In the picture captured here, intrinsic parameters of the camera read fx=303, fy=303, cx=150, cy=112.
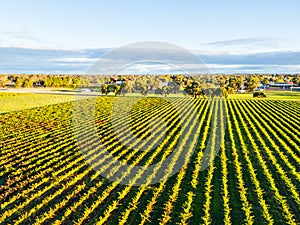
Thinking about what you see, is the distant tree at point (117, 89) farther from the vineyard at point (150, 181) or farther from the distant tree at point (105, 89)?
the vineyard at point (150, 181)

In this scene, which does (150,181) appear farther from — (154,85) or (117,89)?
(154,85)

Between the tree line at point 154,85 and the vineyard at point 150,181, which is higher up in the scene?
the tree line at point 154,85

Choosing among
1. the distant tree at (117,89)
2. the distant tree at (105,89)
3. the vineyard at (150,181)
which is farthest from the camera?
the distant tree at (105,89)

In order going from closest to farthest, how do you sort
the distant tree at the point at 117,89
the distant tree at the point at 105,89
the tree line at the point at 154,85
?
the tree line at the point at 154,85 → the distant tree at the point at 117,89 → the distant tree at the point at 105,89

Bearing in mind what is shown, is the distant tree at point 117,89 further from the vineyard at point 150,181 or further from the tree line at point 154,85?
the vineyard at point 150,181

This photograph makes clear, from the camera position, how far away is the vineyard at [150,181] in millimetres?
14133

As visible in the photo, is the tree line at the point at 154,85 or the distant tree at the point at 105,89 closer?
the tree line at the point at 154,85

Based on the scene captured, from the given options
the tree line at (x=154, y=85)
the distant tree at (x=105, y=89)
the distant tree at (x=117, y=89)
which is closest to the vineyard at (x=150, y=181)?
the tree line at (x=154, y=85)

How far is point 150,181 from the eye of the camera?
59.6 feet

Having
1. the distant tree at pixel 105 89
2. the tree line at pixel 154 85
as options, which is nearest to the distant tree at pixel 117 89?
the tree line at pixel 154 85

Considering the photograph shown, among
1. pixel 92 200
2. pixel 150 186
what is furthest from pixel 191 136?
pixel 92 200

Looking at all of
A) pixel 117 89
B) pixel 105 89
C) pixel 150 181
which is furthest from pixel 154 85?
pixel 150 181

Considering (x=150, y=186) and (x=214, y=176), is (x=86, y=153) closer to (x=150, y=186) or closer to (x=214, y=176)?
(x=150, y=186)

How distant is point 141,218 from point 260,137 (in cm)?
2091
